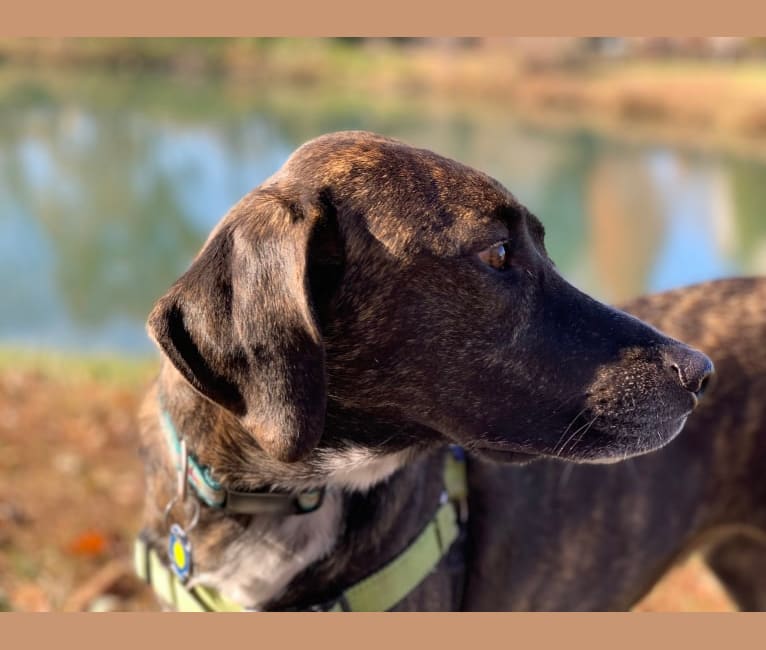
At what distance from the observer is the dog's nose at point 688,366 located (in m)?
2.29

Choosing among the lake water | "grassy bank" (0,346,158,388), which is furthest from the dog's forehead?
the lake water

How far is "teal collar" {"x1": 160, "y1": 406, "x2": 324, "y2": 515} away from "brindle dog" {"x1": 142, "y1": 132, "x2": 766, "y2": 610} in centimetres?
3

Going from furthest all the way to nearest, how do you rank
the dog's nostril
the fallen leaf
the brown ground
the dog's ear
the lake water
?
the lake water < the fallen leaf < the brown ground < the dog's nostril < the dog's ear

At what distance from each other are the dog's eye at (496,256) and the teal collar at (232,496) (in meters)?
0.77

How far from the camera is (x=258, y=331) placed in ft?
6.64

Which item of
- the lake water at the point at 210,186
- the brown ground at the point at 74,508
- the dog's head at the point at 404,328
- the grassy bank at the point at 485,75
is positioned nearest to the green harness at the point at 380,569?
the dog's head at the point at 404,328

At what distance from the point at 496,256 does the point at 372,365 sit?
42 centimetres

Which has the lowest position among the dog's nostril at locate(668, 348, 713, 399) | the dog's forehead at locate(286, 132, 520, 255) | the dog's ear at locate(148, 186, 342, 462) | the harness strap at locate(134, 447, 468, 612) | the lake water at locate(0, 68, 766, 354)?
the lake water at locate(0, 68, 766, 354)

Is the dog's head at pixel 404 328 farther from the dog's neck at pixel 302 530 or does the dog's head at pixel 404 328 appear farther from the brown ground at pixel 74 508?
the brown ground at pixel 74 508

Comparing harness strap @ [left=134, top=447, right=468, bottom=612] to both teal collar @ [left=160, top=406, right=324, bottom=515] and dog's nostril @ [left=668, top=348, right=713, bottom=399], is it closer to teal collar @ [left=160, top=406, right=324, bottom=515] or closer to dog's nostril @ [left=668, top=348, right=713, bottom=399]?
teal collar @ [left=160, top=406, right=324, bottom=515]

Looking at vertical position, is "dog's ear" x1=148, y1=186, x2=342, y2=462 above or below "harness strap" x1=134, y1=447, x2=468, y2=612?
above

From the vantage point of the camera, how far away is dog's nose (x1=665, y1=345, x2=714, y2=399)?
7.53 feet

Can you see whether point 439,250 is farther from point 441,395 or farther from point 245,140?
point 245,140

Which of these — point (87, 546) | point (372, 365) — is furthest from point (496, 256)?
point (87, 546)
